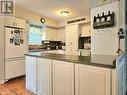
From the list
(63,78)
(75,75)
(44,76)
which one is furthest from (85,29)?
(75,75)

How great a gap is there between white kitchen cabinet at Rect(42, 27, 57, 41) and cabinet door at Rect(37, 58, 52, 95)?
3.50 metres

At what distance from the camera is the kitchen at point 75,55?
1.73m

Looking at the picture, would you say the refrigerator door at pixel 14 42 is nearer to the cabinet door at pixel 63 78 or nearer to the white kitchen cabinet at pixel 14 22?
the white kitchen cabinet at pixel 14 22

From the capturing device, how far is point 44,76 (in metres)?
2.53

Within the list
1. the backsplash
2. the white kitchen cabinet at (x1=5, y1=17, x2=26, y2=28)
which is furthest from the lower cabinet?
the backsplash

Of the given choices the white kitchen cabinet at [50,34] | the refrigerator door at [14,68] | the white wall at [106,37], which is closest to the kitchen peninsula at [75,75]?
the white wall at [106,37]

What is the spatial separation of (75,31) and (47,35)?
1.47 meters

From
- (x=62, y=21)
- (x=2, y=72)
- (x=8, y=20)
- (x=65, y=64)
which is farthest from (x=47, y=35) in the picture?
(x=65, y=64)

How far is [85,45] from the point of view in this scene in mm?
5340

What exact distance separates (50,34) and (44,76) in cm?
407

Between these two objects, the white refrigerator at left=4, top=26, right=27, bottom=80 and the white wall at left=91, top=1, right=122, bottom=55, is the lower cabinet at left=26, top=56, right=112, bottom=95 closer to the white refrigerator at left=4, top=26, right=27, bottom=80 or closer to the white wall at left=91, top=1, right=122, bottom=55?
the white refrigerator at left=4, top=26, right=27, bottom=80

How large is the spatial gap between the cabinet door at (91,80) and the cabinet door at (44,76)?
664 mm

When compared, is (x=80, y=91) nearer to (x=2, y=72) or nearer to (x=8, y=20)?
(x=2, y=72)

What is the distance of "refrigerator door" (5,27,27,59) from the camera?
372cm
